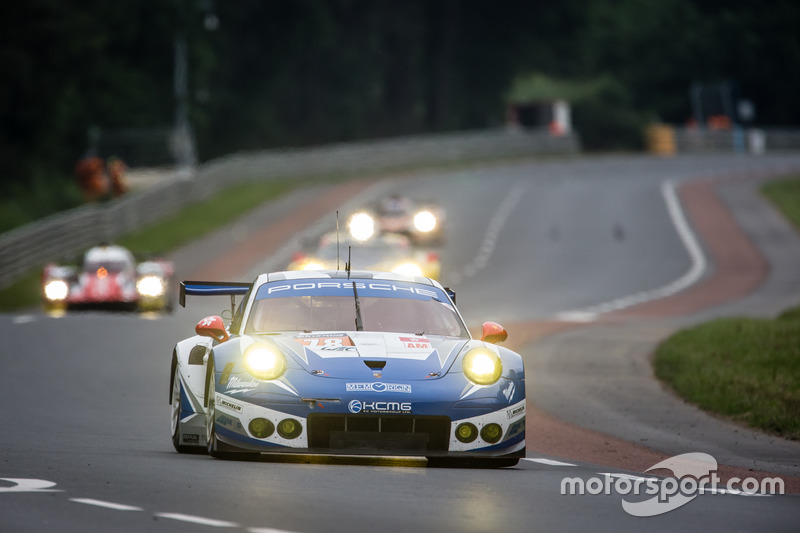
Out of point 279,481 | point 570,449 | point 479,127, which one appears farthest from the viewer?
point 479,127

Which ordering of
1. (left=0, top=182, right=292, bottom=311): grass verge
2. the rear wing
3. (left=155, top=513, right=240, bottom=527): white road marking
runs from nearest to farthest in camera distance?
(left=155, top=513, right=240, bottom=527): white road marking, the rear wing, (left=0, top=182, right=292, bottom=311): grass verge

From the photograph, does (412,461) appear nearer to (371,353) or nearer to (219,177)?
(371,353)

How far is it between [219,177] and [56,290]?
2867 cm

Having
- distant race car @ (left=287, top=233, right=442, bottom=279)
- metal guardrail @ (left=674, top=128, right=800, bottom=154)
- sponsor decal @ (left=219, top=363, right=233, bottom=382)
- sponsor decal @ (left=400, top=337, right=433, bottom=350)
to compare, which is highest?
metal guardrail @ (left=674, top=128, right=800, bottom=154)

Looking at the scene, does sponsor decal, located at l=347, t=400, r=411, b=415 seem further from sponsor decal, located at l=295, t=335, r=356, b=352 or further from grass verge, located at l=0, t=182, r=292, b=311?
grass verge, located at l=0, t=182, r=292, b=311

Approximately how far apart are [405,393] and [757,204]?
48.6 metres

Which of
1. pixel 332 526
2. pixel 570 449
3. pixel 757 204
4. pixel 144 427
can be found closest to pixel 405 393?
pixel 332 526

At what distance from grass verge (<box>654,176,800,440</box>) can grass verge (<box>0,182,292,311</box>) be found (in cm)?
1733

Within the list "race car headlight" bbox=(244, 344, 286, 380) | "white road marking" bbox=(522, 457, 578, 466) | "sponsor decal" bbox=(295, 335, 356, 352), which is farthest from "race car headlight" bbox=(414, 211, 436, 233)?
"race car headlight" bbox=(244, 344, 286, 380)

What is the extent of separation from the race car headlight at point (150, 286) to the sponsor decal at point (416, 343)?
63.4ft

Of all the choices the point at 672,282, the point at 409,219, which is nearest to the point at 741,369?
the point at 672,282

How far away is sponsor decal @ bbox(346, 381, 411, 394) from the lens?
899 centimetres

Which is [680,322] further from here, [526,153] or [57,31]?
[526,153]

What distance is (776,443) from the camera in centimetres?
1249
